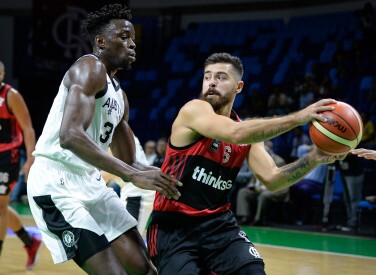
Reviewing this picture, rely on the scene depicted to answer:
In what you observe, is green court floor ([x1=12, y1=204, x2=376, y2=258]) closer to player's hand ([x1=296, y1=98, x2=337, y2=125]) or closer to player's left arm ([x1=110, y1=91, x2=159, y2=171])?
player's left arm ([x1=110, y1=91, x2=159, y2=171])

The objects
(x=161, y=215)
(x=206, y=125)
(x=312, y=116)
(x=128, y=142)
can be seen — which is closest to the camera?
(x=312, y=116)

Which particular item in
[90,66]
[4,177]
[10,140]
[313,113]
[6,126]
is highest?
[90,66]


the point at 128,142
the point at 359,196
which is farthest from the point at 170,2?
the point at 128,142

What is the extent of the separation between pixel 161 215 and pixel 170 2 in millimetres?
16253

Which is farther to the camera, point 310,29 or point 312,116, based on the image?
point 310,29

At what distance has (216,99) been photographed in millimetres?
4066

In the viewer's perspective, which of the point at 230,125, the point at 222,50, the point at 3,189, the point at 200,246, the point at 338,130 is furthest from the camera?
the point at 222,50

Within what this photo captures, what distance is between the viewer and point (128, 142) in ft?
14.4

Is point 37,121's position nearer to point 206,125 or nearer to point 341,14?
point 341,14

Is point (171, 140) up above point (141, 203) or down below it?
above

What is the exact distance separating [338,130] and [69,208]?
1514 mm

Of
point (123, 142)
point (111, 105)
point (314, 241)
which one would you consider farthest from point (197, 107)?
point (314, 241)

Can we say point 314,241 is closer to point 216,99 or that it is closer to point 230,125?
point 216,99

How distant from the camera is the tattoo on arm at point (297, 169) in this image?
158 inches
